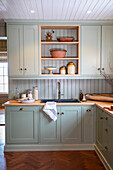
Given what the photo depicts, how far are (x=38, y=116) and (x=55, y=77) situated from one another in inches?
32.2

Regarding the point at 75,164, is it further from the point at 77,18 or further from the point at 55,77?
the point at 77,18

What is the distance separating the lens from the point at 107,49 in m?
3.49

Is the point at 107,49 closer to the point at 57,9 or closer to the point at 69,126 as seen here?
the point at 57,9

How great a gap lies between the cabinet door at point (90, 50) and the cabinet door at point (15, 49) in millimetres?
1196

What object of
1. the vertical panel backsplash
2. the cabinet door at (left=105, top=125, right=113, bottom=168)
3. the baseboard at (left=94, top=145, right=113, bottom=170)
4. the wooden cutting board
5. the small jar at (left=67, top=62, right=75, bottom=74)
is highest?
the small jar at (left=67, top=62, right=75, bottom=74)

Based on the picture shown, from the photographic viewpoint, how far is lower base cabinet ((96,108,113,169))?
2428mm

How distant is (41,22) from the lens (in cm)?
341

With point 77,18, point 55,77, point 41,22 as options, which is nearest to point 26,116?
point 55,77

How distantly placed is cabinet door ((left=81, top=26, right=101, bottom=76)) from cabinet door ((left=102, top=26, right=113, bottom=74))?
0.10 metres

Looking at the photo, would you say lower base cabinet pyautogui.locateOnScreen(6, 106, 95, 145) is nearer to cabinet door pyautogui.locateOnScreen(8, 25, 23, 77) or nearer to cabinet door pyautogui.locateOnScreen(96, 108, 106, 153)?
cabinet door pyautogui.locateOnScreen(96, 108, 106, 153)

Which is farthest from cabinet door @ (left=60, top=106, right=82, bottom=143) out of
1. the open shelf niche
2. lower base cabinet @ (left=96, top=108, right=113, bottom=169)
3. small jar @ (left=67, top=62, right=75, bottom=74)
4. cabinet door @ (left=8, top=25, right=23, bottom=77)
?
cabinet door @ (left=8, top=25, right=23, bottom=77)

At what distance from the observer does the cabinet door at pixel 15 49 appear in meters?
3.39

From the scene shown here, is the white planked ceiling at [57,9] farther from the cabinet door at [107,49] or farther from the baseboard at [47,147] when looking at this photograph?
the baseboard at [47,147]

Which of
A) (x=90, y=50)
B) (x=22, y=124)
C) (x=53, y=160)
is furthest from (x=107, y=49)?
(x=53, y=160)
